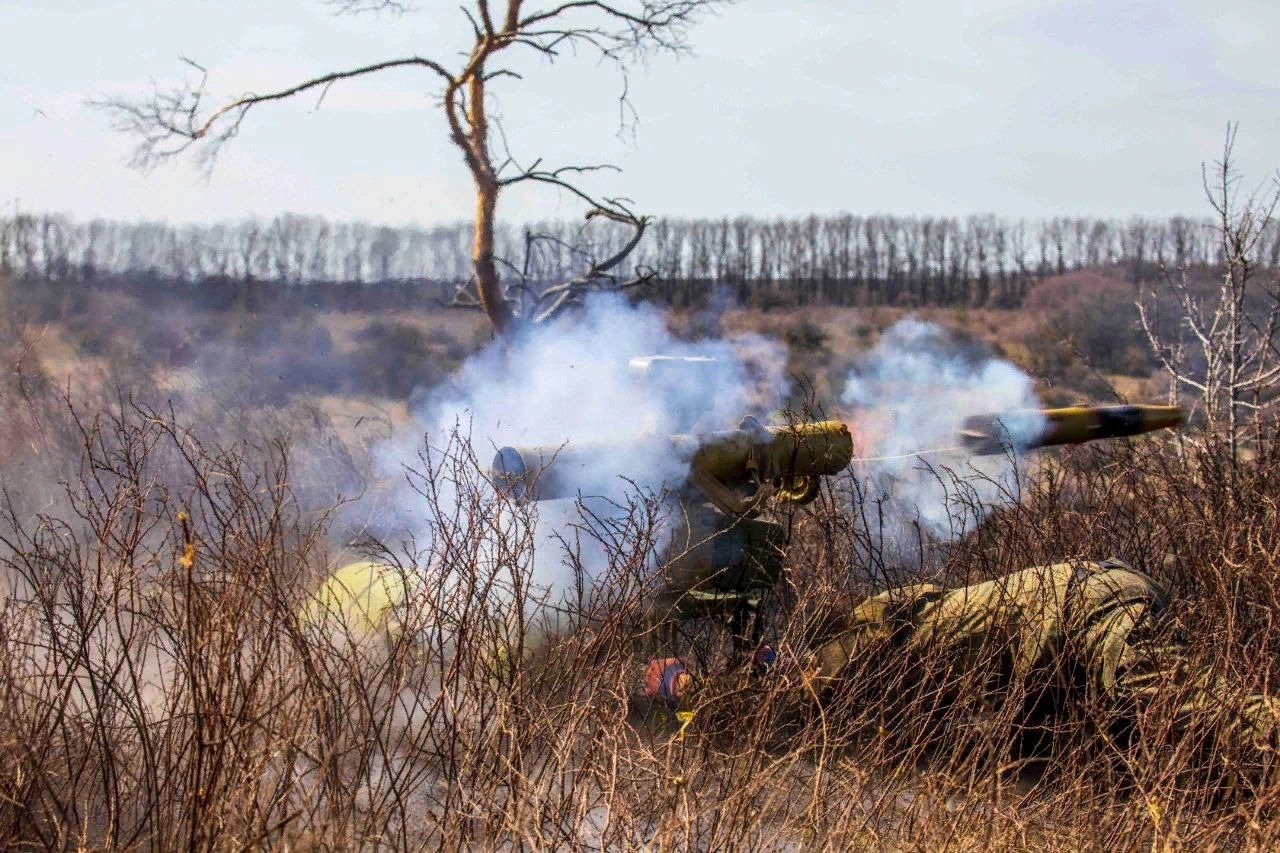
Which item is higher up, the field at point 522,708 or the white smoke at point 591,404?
the white smoke at point 591,404

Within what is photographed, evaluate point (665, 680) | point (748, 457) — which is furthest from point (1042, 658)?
point (748, 457)

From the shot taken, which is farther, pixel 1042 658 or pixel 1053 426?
pixel 1053 426

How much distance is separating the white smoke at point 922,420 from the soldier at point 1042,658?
1483 millimetres

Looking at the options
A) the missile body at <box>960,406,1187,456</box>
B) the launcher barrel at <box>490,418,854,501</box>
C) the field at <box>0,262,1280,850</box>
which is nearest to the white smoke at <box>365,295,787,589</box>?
the launcher barrel at <box>490,418,854,501</box>

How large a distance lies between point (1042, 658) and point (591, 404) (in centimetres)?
343

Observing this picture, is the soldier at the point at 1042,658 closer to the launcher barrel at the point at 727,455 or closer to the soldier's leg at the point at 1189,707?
the soldier's leg at the point at 1189,707

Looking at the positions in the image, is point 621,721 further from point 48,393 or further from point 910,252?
point 910,252

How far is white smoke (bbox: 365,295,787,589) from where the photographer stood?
670 centimetres

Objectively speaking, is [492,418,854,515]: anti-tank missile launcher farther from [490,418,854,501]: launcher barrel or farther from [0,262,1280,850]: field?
[0,262,1280,850]: field

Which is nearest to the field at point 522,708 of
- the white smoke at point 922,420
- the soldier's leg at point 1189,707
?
the soldier's leg at point 1189,707

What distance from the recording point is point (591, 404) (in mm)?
7953

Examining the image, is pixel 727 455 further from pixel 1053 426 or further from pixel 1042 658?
pixel 1053 426

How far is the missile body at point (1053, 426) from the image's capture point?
8016 mm

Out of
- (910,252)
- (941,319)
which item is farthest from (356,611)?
(910,252)
